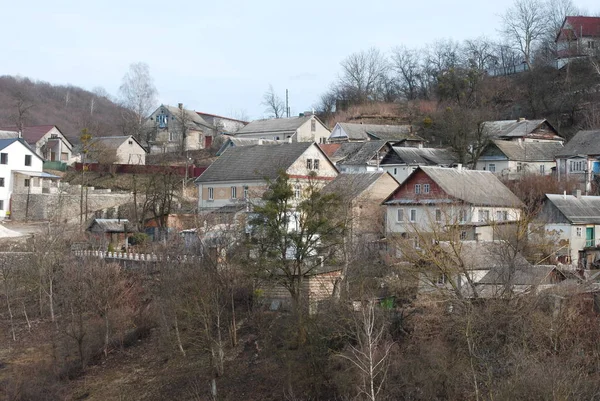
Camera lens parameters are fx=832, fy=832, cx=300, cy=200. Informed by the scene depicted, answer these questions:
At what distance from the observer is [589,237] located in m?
35.5

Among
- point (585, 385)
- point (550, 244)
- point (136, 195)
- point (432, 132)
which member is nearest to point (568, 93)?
point (432, 132)

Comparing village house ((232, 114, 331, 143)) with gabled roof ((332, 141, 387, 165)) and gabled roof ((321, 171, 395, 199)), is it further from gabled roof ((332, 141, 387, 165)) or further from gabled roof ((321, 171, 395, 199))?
gabled roof ((321, 171, 395, 199))

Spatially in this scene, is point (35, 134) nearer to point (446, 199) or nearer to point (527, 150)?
point (527, 150)

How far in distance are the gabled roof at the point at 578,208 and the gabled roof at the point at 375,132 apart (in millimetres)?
24763

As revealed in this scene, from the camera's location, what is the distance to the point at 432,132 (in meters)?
61.6

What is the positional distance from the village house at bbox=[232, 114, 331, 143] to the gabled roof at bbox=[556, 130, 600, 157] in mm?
22552

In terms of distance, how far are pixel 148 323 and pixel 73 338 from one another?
2848 millimetres

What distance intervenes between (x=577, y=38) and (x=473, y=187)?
121 feet

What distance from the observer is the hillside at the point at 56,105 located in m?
101

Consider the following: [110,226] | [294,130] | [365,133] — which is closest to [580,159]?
[365,133]

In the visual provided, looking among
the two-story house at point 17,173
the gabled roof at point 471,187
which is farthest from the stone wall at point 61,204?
the gabled roof at point 471,187

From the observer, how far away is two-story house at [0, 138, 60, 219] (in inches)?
2005

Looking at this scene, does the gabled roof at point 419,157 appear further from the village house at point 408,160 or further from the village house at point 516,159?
the village house at point 516,159

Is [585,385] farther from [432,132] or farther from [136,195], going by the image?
[432,132]
